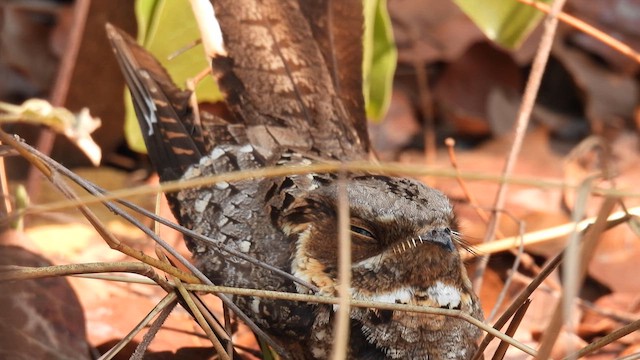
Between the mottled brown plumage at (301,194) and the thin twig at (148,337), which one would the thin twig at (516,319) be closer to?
the mottled brown plumage at (301,194)

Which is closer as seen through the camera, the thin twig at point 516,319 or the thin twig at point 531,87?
the thin twig at point 516,319

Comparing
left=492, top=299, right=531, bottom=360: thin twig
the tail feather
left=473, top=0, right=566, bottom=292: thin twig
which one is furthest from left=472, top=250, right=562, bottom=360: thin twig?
the tail feather

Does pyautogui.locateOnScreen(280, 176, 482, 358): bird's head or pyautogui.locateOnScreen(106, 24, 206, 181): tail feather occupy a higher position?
pyautogui.locateOnScreen(106, 24, 206, 181): tail feather

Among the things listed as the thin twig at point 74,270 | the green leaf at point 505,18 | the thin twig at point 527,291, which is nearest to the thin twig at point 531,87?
the green leaf at point 505,18

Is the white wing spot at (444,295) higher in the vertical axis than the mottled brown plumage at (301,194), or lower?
lower

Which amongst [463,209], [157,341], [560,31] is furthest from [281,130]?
[560,31]

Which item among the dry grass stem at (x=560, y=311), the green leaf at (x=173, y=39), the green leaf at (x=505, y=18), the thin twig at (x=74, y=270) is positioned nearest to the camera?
the dry grass stem at (x=560, y=311)

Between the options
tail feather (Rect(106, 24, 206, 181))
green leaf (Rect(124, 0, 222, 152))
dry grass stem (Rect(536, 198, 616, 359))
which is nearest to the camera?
dry grass stem (Rect(536, 198, 616, 359))

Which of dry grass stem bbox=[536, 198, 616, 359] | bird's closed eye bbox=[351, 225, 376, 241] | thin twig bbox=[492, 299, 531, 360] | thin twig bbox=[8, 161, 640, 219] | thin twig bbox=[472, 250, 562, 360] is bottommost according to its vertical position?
thin twig bbox=[492, 299, 531, 360]

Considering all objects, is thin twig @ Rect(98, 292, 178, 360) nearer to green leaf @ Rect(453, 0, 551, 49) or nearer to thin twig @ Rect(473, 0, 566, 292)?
thin twig @ Rect(473, 0, 566, 292)
